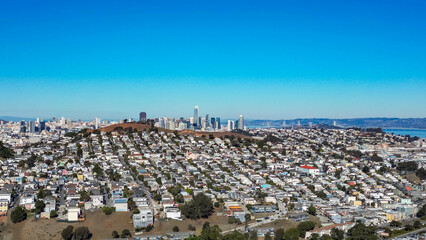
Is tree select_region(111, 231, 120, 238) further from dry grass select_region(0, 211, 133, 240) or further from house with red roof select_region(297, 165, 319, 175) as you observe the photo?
house with red roof select_region(297, 165, 319, 175)

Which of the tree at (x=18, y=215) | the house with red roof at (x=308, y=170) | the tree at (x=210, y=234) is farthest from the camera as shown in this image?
the house with red roof at (x=308, y=170)

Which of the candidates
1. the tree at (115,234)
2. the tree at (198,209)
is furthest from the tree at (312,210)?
the tree at (115,234)

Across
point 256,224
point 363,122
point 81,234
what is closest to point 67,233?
point 81,234

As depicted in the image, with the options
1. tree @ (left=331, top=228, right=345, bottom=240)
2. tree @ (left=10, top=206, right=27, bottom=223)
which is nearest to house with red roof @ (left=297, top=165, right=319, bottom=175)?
tree @ (left=331, top=228, right=345, bottom=240)

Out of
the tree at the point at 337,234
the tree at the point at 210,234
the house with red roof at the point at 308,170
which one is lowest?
the tree at the point at 337,234

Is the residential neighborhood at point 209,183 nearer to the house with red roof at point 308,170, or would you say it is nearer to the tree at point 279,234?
the house with red roof at point 308,170

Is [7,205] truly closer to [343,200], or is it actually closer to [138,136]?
[343,200]
